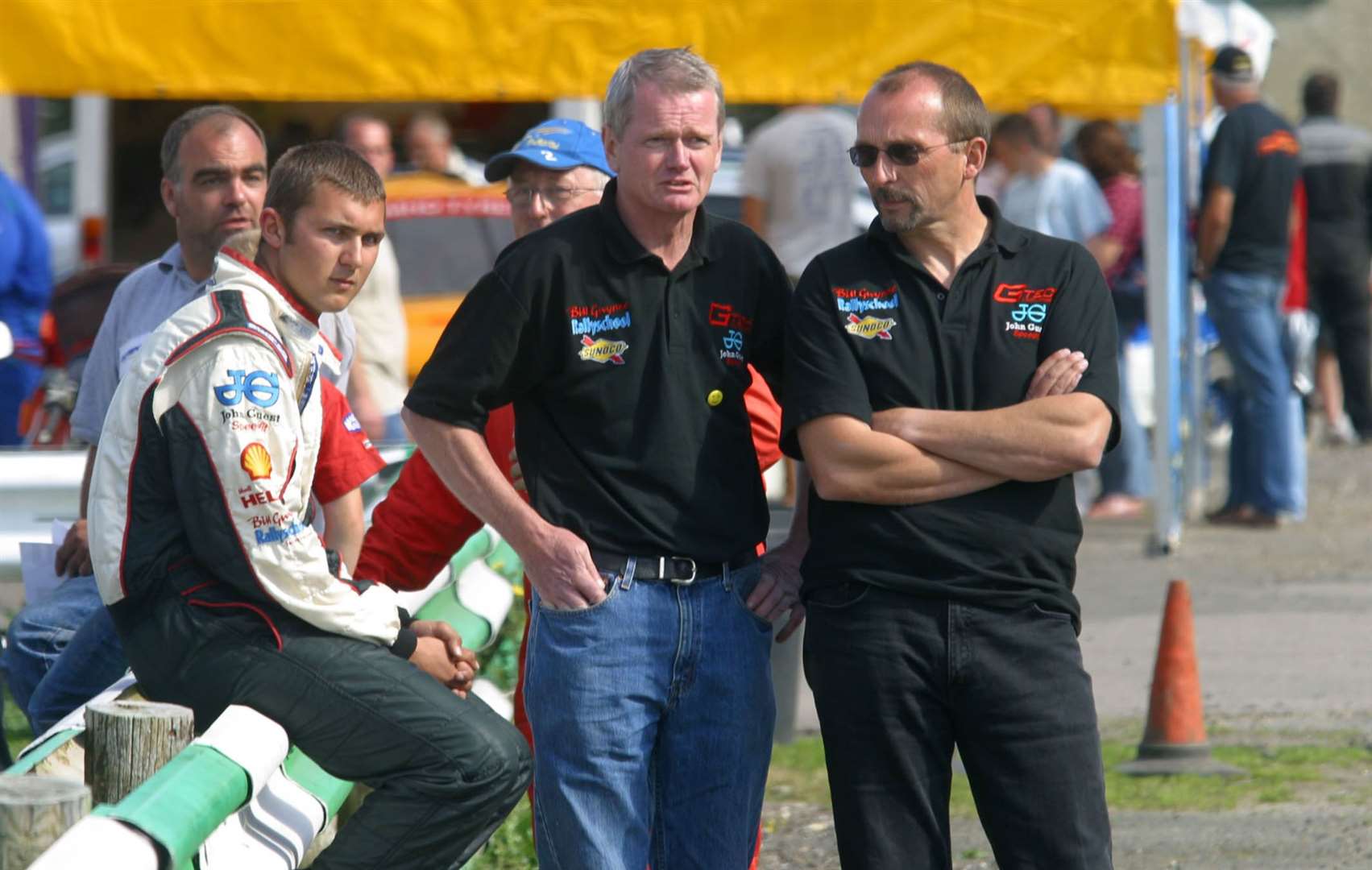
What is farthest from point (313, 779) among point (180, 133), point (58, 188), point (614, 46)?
point (58, 188)

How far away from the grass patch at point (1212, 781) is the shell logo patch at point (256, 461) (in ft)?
10.5

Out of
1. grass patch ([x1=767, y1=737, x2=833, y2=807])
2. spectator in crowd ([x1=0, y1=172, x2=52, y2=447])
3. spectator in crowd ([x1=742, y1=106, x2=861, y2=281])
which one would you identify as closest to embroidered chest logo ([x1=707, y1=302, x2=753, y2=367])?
grass patch ([x1=767, y1=737, x2=833, y2=807])

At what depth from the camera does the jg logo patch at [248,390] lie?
3688mm

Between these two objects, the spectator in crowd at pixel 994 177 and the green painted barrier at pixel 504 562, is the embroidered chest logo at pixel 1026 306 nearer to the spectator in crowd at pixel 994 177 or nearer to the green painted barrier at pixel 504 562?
the green painted barrier at pixel 504 562

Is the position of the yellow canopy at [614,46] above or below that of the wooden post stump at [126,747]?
above

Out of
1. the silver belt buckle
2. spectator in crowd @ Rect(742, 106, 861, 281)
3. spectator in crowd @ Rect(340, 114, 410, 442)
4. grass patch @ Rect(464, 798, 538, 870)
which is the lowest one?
grass patch @ Rect(464, 798, 538, 870)

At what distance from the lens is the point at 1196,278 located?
11641 mm

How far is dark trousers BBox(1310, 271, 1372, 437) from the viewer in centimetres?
1462

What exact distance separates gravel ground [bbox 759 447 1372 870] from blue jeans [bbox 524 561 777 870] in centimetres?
195

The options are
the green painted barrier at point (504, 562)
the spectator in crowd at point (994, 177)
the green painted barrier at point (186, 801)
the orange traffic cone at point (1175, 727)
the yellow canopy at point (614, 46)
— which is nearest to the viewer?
the green painted barrier at point (186, 801)

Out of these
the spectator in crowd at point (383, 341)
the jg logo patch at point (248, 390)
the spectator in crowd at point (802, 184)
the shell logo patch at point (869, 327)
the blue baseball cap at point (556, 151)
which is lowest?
the jg logo patch at point (248, 390)

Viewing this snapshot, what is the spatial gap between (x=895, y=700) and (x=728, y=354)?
744 millimetres

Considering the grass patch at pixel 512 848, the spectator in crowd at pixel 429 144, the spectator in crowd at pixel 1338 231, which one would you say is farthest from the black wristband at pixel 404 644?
the spectator in crowd at pixel 1338 231

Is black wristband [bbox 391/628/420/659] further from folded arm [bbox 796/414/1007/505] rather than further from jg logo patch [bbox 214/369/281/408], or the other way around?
folded arm [bbox 796/414/1007/505]
